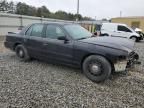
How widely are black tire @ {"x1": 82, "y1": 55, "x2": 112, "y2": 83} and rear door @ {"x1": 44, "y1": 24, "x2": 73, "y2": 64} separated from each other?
1.80ft

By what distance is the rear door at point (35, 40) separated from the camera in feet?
17.3

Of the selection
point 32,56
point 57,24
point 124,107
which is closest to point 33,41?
point 32,56

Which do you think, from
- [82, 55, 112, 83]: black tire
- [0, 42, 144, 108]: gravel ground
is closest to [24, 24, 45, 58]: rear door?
[0, 42, 144, 108]: gravel ground

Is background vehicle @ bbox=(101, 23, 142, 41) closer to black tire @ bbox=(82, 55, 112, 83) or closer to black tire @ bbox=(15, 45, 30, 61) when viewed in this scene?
black tire @ bbox=(15, 45, 30, 61)

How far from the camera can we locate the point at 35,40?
5.35 meters

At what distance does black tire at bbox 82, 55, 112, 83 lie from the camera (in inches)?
157

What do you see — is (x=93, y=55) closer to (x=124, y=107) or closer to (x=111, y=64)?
(x=111, y=64)

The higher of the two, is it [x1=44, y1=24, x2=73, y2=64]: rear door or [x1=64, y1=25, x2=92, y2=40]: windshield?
[x1=64, y1=25, x2=92, y2=40]: windshield

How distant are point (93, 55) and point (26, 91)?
1869mm

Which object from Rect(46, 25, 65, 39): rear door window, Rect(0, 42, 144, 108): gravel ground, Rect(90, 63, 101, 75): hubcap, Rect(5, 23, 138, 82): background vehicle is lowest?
Rect(0, 42, 144, 108): gravel ground

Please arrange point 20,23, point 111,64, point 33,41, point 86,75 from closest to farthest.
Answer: point 111,64, point 86,75, point 33,41, point 20,23

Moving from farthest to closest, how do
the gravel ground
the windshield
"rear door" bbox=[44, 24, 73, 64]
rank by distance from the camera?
the windshield → "rear door" bbox=[44, 24, 73, 64] → the gravel ground

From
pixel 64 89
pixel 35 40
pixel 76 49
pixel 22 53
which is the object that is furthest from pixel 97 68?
pixel 22 53

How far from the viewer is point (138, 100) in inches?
127
